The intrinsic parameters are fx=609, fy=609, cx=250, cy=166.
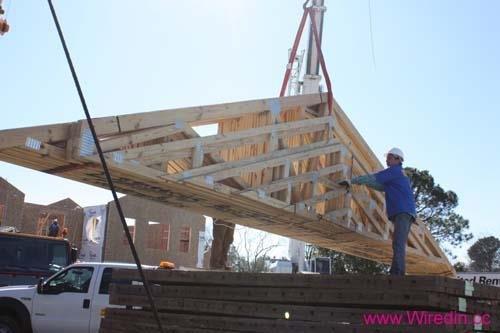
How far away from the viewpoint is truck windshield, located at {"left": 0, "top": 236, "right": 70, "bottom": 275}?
12.3 metres

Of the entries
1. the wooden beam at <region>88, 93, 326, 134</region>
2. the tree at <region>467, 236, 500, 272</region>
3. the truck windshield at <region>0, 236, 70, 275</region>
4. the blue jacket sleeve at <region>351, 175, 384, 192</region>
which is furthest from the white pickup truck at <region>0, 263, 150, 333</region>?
Answer: the tree at <region>467, 236, 500, 272</region>

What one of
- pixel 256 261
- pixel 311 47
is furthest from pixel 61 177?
pixel 256 261

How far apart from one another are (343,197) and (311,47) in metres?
3.17

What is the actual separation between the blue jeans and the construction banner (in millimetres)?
25767

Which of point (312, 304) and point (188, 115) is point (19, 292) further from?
point (312, 304)

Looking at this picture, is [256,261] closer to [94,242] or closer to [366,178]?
[94,242]

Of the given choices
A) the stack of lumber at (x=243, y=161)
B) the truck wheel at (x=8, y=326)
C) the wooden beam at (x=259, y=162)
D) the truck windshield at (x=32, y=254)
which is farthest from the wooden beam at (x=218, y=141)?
the truck windshield at (x=32, y=254)

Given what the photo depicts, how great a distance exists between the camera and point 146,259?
33.0 m

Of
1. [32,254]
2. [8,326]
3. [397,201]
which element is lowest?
[8,326]

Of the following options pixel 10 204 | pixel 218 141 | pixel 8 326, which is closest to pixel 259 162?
pixel 218 141

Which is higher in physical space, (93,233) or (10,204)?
(10,204)

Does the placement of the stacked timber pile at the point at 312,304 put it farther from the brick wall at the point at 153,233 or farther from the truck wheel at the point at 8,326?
the brick wall at the point at 153,233

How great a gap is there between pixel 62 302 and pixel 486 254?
137 feet

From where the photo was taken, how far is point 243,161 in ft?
23.9
